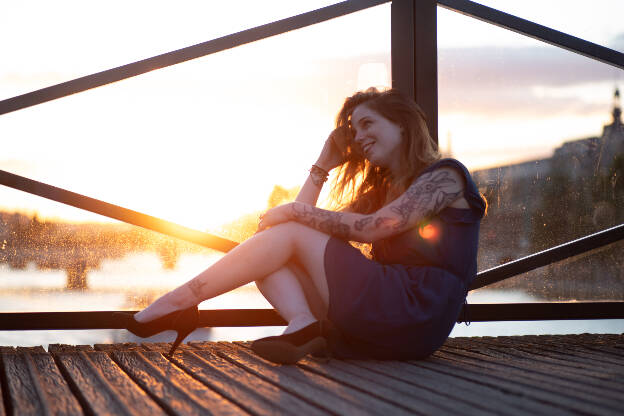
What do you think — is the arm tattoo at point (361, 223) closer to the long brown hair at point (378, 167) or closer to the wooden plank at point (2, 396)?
the long brown hair at point (378, 167)

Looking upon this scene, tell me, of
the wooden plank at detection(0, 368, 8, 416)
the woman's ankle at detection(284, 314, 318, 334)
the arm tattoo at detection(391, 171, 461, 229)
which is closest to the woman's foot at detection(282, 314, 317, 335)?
the woman's ankle at detection(284, 314, 318, 334)

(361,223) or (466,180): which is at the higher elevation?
(466,180)

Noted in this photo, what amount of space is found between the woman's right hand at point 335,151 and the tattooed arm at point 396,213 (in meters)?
0.50

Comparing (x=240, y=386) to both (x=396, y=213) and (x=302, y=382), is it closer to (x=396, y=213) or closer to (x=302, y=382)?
(x=302, y=382)

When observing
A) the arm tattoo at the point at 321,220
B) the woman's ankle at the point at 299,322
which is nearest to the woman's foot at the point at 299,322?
the woman's ankle at the point at 299,322

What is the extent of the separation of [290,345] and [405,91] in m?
1.53

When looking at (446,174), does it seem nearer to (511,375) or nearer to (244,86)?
(511,375)

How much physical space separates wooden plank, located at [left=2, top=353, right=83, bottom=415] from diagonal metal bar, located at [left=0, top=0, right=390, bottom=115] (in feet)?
3.68

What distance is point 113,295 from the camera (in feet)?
10.3

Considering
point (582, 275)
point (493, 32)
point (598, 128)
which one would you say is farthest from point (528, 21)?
point (582, 275)

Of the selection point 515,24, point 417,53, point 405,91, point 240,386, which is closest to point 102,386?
point 240,386

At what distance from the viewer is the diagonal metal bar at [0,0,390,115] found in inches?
120

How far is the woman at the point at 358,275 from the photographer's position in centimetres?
223

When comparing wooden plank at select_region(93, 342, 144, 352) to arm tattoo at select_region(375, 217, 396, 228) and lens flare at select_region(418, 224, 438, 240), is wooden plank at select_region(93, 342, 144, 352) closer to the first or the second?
arm tattoo at select_region(375, 217, 396, 228)
